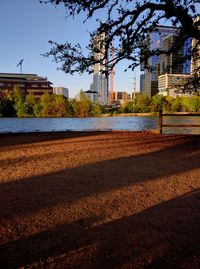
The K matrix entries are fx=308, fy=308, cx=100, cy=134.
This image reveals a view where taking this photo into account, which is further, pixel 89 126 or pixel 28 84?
pixel 28 84

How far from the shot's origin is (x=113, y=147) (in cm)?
1200

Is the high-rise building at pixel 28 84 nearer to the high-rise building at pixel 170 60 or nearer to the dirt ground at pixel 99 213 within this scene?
the high-rise building at pixel 170 60

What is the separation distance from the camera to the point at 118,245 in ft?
12.4

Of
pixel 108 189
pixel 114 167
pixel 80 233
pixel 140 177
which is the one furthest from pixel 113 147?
pixel 80 233

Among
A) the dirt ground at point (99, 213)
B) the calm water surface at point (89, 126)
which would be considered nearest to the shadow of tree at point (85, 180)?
the dirt ground at point (99, 213)

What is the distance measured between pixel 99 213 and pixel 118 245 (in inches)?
43.9

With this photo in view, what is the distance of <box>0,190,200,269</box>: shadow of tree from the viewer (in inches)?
133

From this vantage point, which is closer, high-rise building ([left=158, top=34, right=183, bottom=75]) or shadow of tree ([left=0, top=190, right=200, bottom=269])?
shadow of tree ([left=0, top=190, right=200, bottom=269])

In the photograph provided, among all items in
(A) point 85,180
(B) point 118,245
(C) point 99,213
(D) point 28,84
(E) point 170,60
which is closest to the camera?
(B) point 118,245

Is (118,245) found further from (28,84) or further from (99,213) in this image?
(28,84)

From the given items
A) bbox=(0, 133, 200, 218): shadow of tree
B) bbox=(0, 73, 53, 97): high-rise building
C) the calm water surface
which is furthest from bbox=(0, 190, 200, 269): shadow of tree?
bbox=(0, 73, 53, 97): high-rise building

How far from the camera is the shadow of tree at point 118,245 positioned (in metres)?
3.38

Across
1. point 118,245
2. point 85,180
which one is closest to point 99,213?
point 118,245

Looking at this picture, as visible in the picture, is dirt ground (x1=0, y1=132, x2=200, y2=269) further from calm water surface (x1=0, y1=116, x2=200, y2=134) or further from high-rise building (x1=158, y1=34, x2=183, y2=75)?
calm water surface (x1=0, y1=116, x2=200, y2=134)
